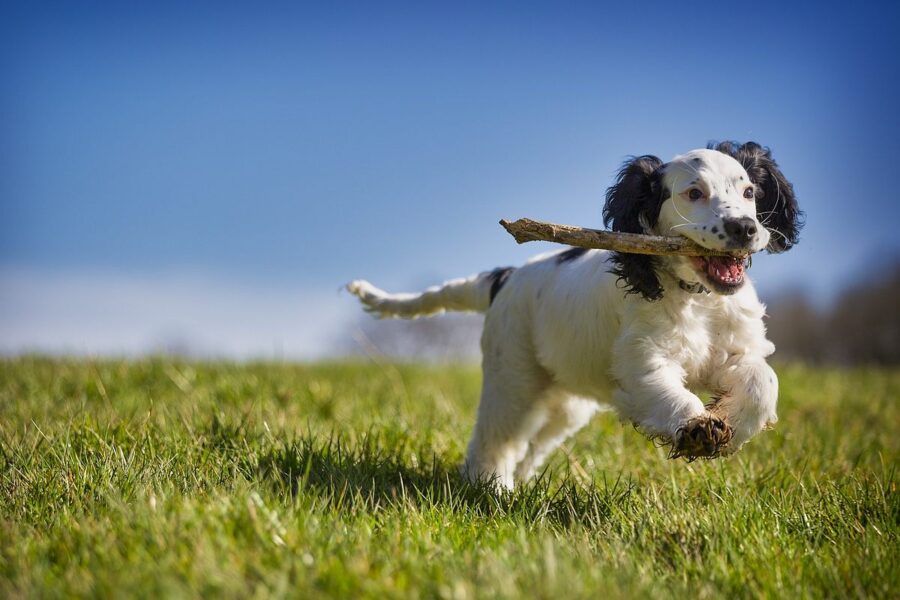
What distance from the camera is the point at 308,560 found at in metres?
2.64

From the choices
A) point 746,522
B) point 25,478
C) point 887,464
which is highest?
point 25,478

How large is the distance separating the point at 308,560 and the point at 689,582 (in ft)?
4.56

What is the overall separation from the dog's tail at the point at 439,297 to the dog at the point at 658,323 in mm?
268

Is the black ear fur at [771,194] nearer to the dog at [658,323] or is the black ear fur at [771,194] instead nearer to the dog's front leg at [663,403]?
the dog at [658,323]

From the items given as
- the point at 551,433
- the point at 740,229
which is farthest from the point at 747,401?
the point at 551,433

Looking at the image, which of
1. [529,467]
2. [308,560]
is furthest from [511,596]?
[529,467]

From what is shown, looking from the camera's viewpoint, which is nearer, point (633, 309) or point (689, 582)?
point (689, 582)

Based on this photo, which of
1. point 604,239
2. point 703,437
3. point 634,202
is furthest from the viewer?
point 634,202

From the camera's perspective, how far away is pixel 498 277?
17.4 ft

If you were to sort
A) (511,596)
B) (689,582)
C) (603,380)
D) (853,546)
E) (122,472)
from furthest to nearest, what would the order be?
(603,380)
(122,472)
(853,546)
(689,582)
(511,596)

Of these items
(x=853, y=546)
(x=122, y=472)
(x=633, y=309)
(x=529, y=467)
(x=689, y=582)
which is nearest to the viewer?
(x=689, y=582)

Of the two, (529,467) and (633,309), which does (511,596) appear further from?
(529,467)

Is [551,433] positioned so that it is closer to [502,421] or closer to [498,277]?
[502,421]

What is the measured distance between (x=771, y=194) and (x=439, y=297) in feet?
7.24
